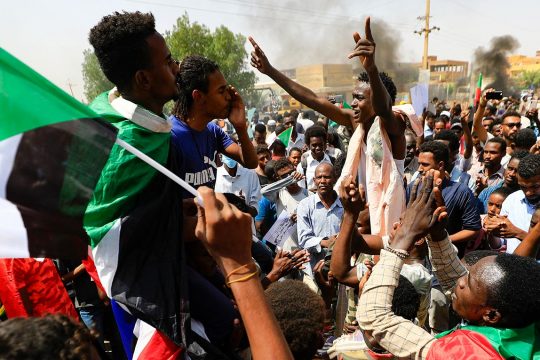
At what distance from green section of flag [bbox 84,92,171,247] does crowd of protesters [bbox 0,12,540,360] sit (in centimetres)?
8

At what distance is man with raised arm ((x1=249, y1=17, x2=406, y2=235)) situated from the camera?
Result: 281 cm

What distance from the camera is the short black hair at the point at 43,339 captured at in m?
1.09

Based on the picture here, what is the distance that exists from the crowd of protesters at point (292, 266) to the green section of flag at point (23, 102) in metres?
0.40

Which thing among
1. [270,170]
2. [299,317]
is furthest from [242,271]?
[270,170]

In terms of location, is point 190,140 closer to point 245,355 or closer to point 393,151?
point 245,355

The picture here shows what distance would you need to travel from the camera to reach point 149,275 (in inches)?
67.5

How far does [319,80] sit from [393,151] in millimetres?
74198

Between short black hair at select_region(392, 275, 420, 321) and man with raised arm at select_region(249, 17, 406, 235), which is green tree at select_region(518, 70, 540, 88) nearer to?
man with raised arm at select_region(249, 17, 406, 235)

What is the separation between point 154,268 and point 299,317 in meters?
0.63

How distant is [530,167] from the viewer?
12.1ft

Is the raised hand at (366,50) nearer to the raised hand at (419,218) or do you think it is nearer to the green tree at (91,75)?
the raised hand at (419,218)

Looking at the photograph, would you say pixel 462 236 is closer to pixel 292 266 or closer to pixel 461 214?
pixel 461 214

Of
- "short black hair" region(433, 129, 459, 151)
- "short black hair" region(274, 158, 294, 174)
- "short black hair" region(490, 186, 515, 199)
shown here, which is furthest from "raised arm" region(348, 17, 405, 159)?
"short black hair" region(433, 129, 459, 151)

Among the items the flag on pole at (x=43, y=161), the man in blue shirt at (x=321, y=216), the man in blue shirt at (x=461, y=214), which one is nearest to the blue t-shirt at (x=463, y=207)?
the man in blue shirt at (x=461, y=214)
